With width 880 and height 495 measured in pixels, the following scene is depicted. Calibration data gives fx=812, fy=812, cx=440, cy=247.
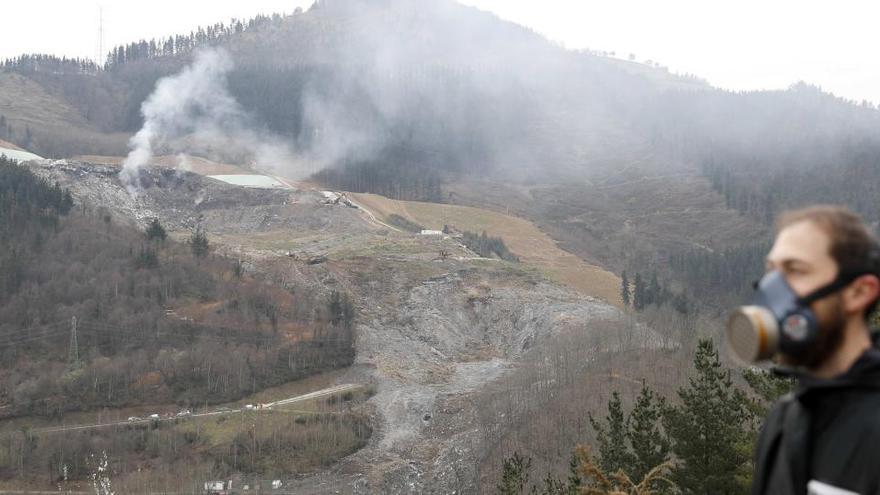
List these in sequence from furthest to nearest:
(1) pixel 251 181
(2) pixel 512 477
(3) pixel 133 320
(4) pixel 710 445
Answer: (1) pixel 251 181 → (3) pixel 133 320 → (2) pixel 512 477 → (4) pixel 710 445

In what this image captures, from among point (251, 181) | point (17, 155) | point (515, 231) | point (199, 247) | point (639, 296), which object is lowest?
point (639, 296)

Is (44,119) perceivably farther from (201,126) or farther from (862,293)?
(862,293)

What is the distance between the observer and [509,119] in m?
194

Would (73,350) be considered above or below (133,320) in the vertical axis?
below

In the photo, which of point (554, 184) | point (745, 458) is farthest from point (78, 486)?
point (554, 184)

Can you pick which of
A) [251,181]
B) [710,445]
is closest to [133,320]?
[710,445]

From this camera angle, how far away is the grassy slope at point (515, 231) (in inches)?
3462

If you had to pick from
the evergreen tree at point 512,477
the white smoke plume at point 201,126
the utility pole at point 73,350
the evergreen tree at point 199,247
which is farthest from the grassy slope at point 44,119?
the evergreen tree at point 512,477

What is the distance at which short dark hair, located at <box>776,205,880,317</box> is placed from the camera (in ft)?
7.57

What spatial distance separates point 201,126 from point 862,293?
143601mm

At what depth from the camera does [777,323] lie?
2.31 m

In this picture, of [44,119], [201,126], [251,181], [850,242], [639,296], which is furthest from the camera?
[44,119]

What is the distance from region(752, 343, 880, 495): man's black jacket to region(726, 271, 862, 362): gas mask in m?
0.13

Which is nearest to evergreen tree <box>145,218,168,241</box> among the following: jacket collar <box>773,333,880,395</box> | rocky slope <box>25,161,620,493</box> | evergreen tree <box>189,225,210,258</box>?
evergreen tree <box>189,225,210,258</box>
